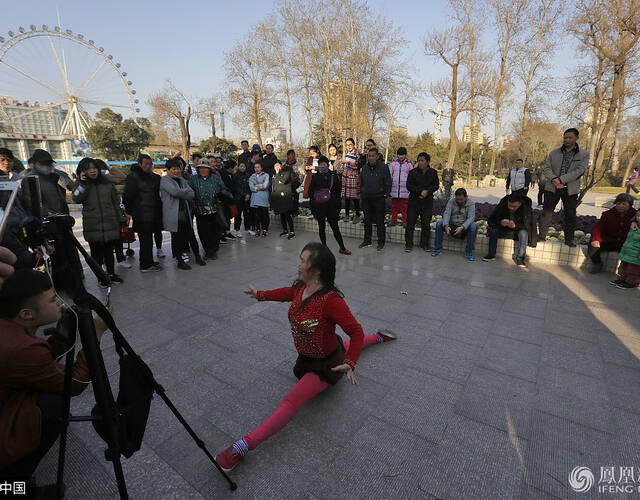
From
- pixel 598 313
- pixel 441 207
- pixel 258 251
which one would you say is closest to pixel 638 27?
pixel 441 207

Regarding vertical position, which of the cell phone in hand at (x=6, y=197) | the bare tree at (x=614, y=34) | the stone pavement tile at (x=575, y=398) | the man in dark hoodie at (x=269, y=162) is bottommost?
the stone pavement tile at (x=575, y=398)

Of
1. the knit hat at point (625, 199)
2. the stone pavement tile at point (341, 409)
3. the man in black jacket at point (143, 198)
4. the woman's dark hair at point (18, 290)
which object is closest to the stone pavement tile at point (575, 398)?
the stone pavement tile at point (341, 409)

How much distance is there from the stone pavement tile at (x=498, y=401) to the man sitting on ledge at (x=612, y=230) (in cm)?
370

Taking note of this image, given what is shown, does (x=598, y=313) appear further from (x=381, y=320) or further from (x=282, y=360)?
(x=282, y=360)

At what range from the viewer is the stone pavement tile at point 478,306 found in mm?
4074

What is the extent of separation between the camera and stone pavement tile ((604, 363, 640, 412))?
2.54m

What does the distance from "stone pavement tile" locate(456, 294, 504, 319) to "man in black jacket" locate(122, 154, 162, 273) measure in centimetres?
487

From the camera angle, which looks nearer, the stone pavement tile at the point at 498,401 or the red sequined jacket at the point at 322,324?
the red sequined jacket at the point at 322,324

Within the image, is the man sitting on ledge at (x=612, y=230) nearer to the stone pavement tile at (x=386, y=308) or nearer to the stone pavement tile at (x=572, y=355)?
the stone pavement tile at (x=572, y=355)

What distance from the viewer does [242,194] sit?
8.29m

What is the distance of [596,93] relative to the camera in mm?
8477

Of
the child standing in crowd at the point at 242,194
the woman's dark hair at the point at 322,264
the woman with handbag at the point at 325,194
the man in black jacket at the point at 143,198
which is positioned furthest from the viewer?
the child standing in crowd at the point at 242,194

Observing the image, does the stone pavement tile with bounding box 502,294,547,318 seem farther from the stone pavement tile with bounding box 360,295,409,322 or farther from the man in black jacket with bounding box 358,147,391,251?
the man in black jacket with bounding box 358,147,391,251

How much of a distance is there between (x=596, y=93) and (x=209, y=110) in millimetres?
28546
